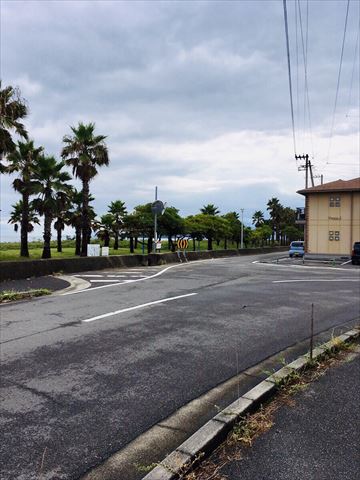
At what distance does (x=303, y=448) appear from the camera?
11.0ft

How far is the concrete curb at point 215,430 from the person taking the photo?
116 inches

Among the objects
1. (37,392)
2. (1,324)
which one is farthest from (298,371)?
(1,324)

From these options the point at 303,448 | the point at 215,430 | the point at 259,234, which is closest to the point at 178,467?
the point at 215,430

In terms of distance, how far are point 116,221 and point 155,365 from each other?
60.1m

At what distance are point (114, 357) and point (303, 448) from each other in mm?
3046

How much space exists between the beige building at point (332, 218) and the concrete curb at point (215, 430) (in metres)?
40.3

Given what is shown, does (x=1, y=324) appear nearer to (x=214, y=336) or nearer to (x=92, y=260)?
(x=214, y=336)

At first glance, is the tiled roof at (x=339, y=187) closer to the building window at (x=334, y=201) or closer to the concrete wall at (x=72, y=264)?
the building window at (x=334, y=201)

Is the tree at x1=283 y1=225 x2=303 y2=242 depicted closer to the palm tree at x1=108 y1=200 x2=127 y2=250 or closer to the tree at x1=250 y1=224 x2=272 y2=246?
the tree at x1=250 y1=224 x2=272 y2=246

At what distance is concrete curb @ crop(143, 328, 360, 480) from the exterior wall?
4028 cm

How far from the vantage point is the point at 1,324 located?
7.78 m

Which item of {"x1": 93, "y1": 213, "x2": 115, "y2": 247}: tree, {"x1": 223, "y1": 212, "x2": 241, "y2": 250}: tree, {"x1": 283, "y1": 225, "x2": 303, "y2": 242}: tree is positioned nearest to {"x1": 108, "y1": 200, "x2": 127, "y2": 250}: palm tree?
{"x1": 93, "y1": 213, "x2": 115, "y2": 247}: tree

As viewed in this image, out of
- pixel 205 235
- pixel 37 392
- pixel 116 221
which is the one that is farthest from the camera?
pixel 205 235

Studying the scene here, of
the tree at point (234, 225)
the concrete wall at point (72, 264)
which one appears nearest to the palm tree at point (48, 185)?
A: the concrete wall at point (72, 264)
